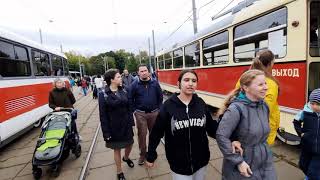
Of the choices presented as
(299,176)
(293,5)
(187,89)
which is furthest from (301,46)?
(187,89)

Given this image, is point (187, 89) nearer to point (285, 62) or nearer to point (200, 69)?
point (285, 62)

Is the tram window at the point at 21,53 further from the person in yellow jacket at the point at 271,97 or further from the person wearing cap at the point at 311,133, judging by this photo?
the person wearing cap at the point at 311,133

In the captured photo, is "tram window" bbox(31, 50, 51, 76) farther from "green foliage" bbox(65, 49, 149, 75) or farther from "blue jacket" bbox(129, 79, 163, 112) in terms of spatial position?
"green foliage" bbox(65, 49, 149, 75)

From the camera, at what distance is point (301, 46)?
478 centimetres

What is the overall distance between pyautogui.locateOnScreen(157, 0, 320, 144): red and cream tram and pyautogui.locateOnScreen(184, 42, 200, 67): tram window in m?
1.09

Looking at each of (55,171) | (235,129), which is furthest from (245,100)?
(55,171)

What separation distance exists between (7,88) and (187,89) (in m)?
5.94

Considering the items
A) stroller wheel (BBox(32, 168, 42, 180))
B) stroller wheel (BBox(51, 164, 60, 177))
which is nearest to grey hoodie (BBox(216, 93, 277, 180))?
stroller wheel (BBox(51, 164, 60, 177))

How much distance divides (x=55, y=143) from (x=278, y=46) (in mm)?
4617

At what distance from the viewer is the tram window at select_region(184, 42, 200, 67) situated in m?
10.1

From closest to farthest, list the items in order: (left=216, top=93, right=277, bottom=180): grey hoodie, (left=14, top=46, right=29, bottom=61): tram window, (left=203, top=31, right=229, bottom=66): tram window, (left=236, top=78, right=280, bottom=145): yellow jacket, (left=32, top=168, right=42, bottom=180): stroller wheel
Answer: (left=216, top=93, right=277, bottom=180): grey hoodie
(left=236, top=78, right=280, bottom=145): yellow jacket
(left=32, top=168, right=42, bottom=180): stroller wheel
(left=203, top=31, right=229, bottom=66): tram window
(left=14, top=46, right=29, bottom=61): tram window

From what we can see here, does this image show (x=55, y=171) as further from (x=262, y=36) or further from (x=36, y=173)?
(x=262, y=36)

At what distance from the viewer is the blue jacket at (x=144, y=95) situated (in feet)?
16.2

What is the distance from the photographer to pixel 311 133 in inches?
125
